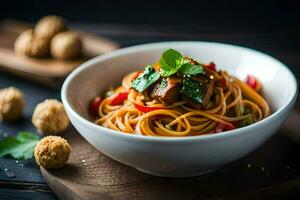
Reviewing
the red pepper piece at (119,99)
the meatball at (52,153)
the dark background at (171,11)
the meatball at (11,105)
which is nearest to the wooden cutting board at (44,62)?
the meatball at (11,105)

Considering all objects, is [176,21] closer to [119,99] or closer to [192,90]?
[119,99]

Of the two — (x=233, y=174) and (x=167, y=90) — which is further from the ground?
(x=167, y=90)

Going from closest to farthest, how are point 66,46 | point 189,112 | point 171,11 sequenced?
1. point 189,112
2. point 66,46
3. point 171,11

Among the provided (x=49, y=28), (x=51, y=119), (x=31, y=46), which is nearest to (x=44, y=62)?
(x=31, y=46)

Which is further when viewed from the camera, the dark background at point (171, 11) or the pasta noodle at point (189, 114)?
the dark background at point (171, 11)

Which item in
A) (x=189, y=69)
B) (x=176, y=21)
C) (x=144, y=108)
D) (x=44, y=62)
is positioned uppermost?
(x=189, y=69)

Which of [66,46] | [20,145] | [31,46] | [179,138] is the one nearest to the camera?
[179,138]

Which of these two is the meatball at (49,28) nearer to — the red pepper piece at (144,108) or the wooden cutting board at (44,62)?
the wooden cutting board at (44,62)
